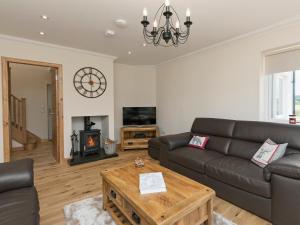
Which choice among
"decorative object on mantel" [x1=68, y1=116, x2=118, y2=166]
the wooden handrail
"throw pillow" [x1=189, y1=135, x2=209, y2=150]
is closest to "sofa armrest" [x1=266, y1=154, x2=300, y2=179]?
"throw pillow" [x1=189, y1=135, x2=209, y2=150]

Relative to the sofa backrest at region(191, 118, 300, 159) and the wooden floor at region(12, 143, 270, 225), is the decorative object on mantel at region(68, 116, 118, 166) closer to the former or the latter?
the wooden floor at region(12, 143, 270, 225)

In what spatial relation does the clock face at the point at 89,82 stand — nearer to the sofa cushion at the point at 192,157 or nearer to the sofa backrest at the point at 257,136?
the sofa cushion at the point at 192,157

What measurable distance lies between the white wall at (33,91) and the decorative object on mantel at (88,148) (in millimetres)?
2642

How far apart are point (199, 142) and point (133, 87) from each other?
286 cm

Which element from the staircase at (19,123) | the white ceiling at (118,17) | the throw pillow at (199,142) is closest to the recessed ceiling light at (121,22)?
the white ceiling at (118,17)

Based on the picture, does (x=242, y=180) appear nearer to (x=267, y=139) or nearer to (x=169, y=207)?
(x=267, y=139)

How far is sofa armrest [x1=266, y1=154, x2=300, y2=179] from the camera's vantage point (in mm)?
1602

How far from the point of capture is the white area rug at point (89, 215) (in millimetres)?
1834

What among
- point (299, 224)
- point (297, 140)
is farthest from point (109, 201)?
point (297, 140)

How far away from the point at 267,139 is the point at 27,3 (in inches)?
138

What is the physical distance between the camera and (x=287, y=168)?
1651mm

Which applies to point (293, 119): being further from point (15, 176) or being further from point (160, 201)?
point (15, 176)

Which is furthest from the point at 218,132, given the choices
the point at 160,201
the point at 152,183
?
the point at 160,201

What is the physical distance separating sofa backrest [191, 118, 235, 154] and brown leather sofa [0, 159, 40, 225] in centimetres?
254
